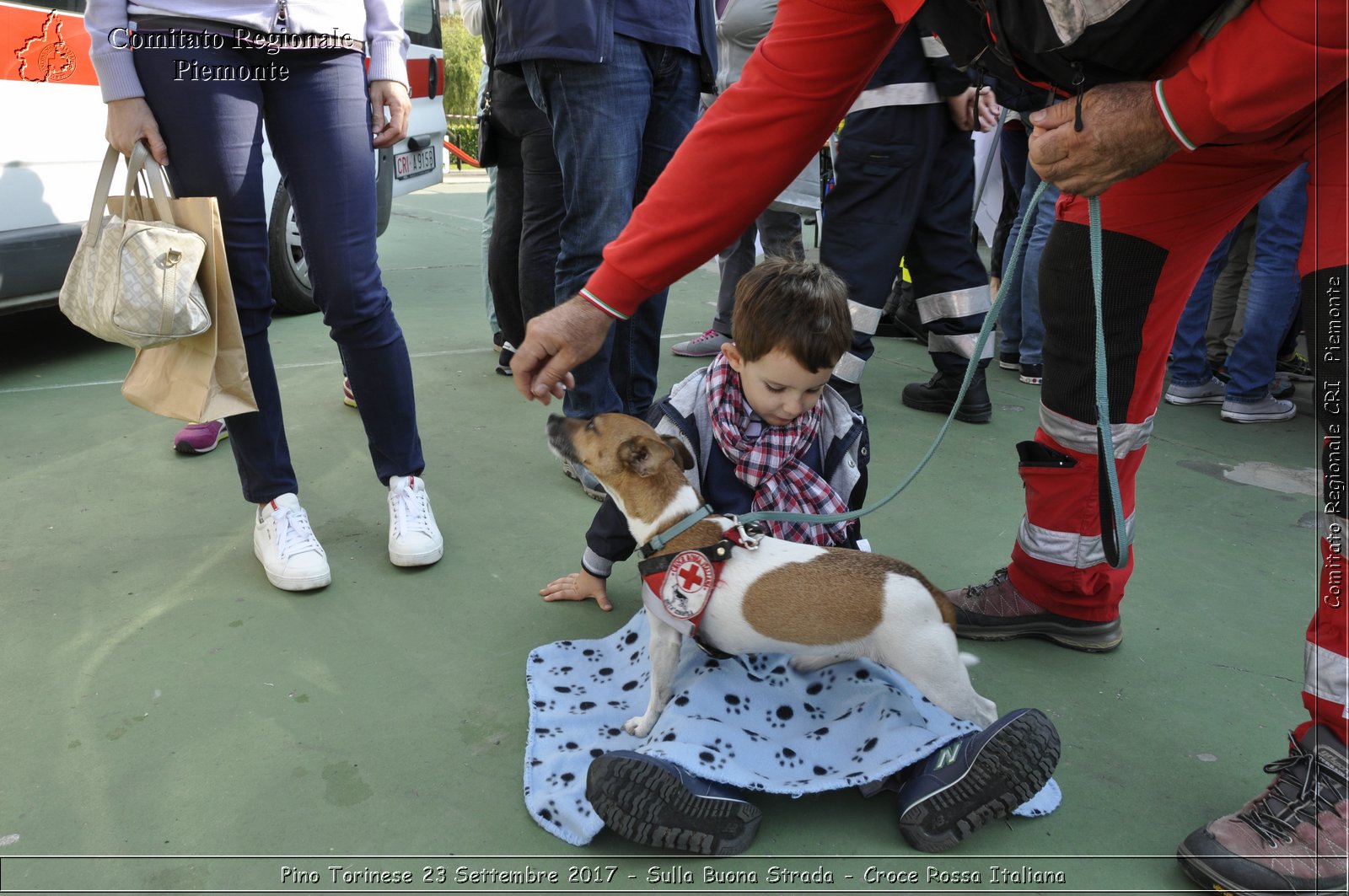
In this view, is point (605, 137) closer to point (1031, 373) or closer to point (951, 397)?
point (951, 397)

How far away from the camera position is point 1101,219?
1.99m

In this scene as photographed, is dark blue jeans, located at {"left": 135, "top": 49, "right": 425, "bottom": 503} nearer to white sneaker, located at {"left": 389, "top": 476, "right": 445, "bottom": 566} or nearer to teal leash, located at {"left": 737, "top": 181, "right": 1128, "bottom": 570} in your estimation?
white sneaker, located at {"left": 389, "top": 476, "right": 445, "bottom": 566}

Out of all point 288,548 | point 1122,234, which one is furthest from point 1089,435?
point 288,548

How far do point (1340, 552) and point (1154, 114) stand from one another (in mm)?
752

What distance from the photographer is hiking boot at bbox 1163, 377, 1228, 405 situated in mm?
4195

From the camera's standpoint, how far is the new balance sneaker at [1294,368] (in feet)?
15.0

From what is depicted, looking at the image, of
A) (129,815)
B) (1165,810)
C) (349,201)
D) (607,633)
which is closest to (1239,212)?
Result: (1165,810)

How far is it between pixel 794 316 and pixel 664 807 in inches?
40.0

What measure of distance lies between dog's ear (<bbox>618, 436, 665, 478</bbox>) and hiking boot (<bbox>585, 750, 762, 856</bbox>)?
547mm

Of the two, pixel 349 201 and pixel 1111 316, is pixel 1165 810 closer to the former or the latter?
pixel 1111 316

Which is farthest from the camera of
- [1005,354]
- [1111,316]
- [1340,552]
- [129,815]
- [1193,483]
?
[1005,354]

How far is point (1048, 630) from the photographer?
7.47 ft

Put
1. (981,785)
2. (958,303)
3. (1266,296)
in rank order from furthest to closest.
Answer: (1266,296) → (958,303) → (981,785)

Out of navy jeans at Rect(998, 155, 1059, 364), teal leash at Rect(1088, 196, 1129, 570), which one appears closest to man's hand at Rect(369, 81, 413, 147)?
teal leash at Rect(1088, 196, 1129, 570)
